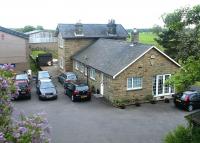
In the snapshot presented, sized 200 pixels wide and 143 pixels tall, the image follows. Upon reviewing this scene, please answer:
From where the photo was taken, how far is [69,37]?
139ft

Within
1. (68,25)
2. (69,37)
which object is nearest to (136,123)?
(69,37)

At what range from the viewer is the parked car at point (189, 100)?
88.6ft

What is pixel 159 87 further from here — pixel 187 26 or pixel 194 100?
pixel 187 26

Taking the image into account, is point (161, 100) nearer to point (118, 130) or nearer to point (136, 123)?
point (136, 123)

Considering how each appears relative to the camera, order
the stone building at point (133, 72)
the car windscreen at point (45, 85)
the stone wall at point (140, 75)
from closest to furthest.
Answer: the stone wall at point (140, 75) → the stone building at point (133, 72) → the car windscreen at point (45, 85)

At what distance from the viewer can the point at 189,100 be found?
2702 centimetres

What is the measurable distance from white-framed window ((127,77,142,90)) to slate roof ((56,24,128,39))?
1562 centimetres

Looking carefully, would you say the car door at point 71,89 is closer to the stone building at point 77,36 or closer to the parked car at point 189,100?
the parked car at point 189,100

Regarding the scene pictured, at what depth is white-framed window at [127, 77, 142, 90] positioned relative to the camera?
2985cm

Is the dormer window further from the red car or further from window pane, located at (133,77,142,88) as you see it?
window pane, located at (133,77,142,88)

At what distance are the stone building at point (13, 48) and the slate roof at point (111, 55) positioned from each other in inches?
348

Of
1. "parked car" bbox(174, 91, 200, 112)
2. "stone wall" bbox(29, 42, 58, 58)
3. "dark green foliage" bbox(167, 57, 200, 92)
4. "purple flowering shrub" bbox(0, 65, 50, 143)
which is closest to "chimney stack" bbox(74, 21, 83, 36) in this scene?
"parked car" bbox(174, 91, 200, 112)

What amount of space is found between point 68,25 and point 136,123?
82.3 ft

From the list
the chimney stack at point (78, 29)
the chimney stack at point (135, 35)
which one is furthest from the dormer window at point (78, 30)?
the chimney stack at point (135, 35)
